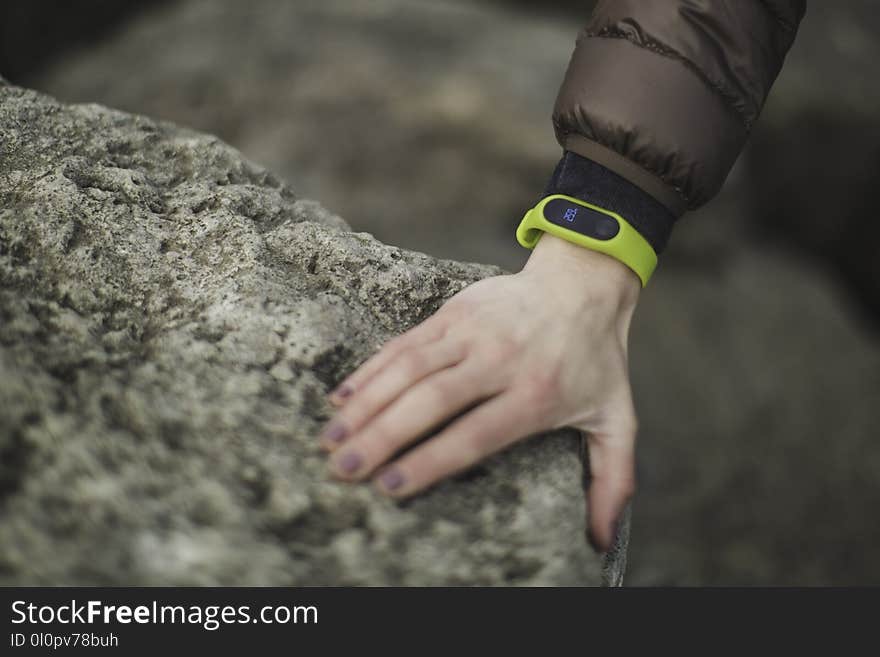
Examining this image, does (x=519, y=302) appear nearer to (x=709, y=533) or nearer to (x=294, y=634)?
(x=294, y=634)

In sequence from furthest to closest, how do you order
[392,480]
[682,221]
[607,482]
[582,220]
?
[682,221], [582,220], [607,482], [392,480]

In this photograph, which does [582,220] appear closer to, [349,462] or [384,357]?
[384,357]

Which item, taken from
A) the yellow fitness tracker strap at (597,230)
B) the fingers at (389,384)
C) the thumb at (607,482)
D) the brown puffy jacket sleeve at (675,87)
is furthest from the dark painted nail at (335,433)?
the brown puffy jacket sleeve at (675,87)

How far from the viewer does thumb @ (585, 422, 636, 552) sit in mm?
1011

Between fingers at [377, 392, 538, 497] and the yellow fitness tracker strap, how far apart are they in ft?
0.96

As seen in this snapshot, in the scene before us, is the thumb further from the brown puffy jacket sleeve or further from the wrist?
the brown puffy jacket sleeve

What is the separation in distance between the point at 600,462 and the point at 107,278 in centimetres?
75

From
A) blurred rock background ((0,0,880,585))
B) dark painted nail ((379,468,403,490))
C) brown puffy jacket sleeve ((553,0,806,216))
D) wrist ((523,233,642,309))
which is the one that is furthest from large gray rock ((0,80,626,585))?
blurred rock background ((0,0,880,585))

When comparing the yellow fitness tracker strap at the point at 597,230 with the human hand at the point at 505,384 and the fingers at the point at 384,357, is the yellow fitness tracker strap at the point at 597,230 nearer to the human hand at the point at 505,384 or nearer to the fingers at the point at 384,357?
the human hand at the point at 505,384

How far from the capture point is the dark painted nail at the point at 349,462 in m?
0.91

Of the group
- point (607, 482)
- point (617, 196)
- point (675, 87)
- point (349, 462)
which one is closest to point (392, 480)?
point (349, 462)

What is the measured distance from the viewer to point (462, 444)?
94cm

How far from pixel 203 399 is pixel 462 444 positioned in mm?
330

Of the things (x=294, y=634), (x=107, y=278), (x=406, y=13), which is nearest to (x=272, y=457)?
(x=294, y=634)
